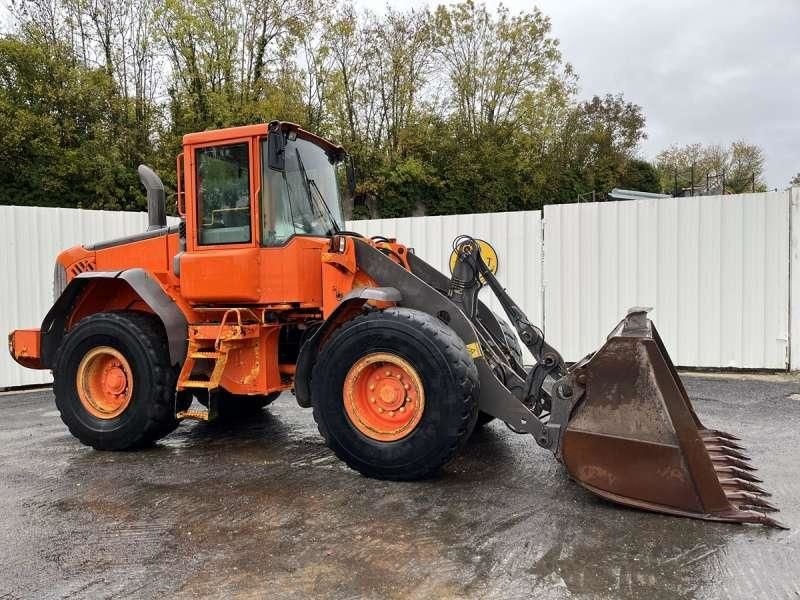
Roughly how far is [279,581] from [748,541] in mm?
2358

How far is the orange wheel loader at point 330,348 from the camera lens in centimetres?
360

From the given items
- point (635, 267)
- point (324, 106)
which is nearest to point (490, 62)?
point (324, 106)

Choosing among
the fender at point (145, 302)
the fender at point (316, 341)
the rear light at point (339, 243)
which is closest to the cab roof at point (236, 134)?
the rear light at point (339, 243)

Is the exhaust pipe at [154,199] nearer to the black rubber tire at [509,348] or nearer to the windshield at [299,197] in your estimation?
the windshield at [299,197]

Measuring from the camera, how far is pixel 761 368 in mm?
8383

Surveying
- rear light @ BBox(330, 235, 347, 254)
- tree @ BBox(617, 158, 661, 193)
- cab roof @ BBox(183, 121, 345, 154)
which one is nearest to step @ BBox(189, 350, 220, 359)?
rear light @ BBox(330, 235, 347, 254)

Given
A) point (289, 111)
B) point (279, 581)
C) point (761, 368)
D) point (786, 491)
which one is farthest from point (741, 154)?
point (279, 581)

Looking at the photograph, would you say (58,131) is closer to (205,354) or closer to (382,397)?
(205,354)

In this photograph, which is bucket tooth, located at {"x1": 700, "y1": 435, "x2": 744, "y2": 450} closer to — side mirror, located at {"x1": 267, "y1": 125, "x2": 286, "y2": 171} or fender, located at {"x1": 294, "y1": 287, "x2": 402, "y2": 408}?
fender, located at {"x1": 294, "y1": 287, "x2": 402, "y2": 408}

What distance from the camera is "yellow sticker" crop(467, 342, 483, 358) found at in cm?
425

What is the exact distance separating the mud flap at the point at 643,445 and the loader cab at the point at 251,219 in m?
2.36

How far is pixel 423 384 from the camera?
4.07 meters

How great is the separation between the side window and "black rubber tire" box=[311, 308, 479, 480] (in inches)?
52.8

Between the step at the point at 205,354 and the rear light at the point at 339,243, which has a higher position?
the rear light at the point at 339,243
